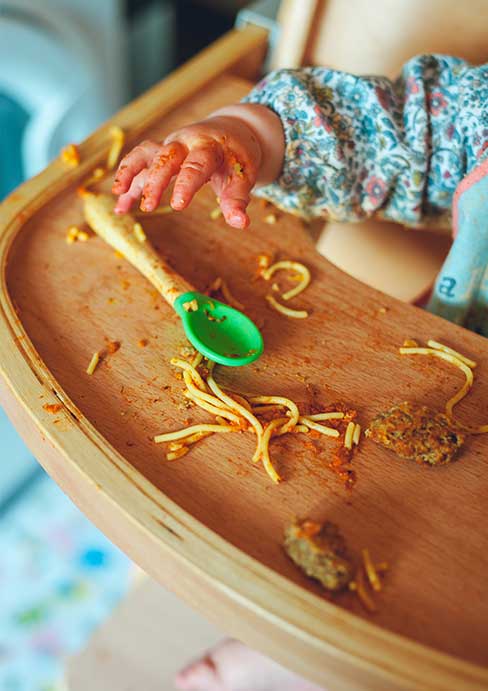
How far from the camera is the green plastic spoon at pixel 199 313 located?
2.15 ft

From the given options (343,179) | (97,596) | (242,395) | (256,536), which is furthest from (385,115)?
(97,596)

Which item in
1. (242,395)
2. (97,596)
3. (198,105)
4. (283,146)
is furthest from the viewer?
(97,596)

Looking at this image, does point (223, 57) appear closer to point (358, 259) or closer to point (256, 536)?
point (358, 259)

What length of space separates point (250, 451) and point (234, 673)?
0.49 m

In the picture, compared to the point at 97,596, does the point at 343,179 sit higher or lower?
higher

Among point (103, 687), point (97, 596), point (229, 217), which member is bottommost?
point (97, 596)

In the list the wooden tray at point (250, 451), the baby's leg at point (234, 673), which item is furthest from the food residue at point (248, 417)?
the baby's leg at point (234, 673)

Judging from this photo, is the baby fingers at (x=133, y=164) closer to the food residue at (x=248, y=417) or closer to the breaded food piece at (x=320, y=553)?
the food residue at (x=248, y=417)

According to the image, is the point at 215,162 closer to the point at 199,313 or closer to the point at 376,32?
the point at 199,313

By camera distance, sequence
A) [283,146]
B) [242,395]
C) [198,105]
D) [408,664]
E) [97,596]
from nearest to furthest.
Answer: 1. [408,664]
2. [242,395]
3. [283,146]
4. [198,105]
5. [97,596]

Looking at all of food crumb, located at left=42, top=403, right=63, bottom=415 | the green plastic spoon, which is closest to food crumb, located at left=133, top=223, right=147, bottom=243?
the green plastic spoon

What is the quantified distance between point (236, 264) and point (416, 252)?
318 mm

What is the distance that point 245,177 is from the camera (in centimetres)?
68

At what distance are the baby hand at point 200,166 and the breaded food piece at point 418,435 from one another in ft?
0.69
